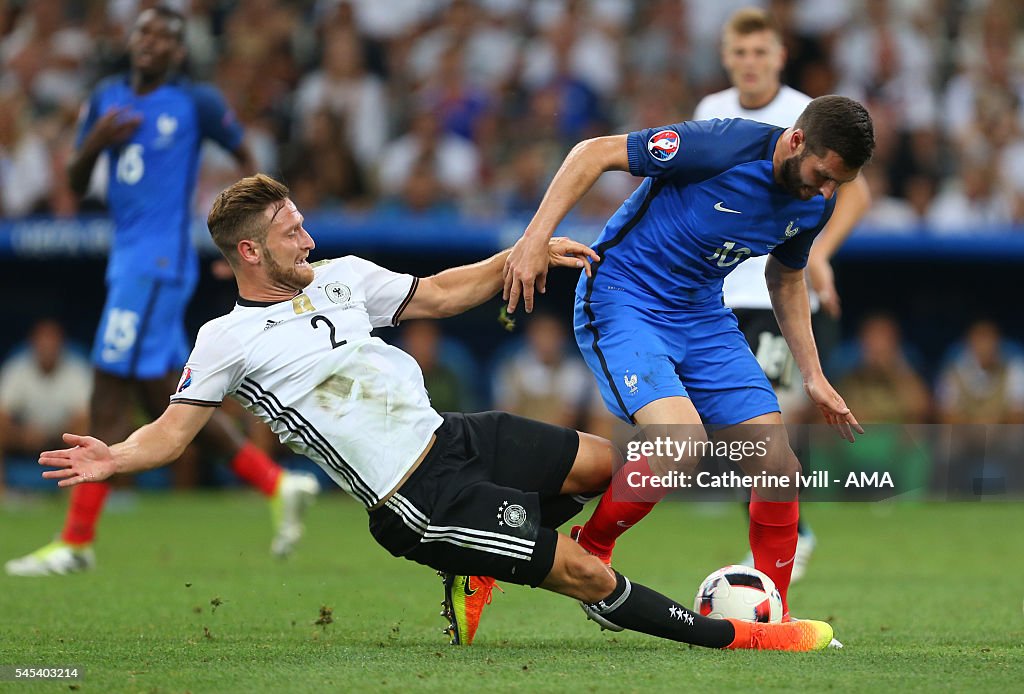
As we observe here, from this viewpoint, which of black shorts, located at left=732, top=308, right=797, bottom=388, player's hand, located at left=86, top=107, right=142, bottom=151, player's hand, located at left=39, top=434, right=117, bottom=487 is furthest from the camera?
player's hand, located at left=86, top=107, right=142, bottom=151

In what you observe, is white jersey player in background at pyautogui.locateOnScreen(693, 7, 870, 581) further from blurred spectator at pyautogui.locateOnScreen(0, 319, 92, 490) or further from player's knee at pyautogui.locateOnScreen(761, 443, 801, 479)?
blurred spectator at pyautogui.locateOnScreen(0, 319, 92, 490)

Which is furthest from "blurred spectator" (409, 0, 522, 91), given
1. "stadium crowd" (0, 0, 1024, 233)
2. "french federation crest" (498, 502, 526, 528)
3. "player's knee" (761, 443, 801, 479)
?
"french federation crest" (498, 502, 526, 528)

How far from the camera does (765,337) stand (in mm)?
7406

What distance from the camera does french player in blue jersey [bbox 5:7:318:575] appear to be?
8.35 metres

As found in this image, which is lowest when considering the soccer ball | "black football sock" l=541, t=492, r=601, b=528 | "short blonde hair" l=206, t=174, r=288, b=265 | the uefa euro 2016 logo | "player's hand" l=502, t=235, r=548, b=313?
the soccer ball

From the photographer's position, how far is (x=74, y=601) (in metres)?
6.69

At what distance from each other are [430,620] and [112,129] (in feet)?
11.7

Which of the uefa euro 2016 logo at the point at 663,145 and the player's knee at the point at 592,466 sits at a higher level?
the uefa euro 2016 logo at the point at 663,145

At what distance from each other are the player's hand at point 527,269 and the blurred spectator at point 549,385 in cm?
836

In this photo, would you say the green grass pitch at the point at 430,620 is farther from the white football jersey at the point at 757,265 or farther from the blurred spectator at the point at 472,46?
the blurred spectator at the point at 472,46

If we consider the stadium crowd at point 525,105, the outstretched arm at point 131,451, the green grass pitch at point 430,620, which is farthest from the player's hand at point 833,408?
the stadium crowd at point 525,105

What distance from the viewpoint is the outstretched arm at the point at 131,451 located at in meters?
4.68

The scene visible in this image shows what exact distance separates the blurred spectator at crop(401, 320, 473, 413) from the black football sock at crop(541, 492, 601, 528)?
7.72 metres

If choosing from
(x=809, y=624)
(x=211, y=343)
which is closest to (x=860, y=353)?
(x=809, y=624)
